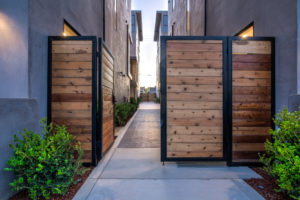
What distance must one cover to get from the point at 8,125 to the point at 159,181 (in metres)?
2.45

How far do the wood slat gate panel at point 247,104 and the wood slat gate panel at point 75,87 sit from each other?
9.78 feet

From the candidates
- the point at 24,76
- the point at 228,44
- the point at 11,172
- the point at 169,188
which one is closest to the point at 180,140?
the point at 169,188

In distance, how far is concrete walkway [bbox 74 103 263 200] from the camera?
8.08 feet

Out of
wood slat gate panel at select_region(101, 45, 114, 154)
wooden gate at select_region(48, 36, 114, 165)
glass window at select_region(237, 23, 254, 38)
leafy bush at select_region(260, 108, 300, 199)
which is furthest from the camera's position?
glass window at select_region(237, 23, 254, 38)

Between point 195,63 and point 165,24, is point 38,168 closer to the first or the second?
point 195,63

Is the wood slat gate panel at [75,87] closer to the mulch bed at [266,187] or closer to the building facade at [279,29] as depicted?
the mulch bed at [266,187]

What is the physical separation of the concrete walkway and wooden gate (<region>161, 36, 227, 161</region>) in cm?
29

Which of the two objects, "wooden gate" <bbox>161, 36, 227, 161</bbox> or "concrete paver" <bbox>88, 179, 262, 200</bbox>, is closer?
"concrete paver" <bbox>88, 179, 262, 200</bbox>

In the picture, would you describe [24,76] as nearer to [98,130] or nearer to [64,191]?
[98,130]

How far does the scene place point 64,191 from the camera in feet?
7.80

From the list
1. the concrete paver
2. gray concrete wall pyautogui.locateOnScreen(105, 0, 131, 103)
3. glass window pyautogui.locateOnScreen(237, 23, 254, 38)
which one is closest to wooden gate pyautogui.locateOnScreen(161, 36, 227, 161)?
the concrete paver

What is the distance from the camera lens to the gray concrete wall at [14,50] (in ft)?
8.99

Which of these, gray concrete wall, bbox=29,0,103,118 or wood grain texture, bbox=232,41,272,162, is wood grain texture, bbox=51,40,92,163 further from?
wood grain texture, bbox=232,41,272,162

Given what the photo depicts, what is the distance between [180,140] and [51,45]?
3306 millimetres
